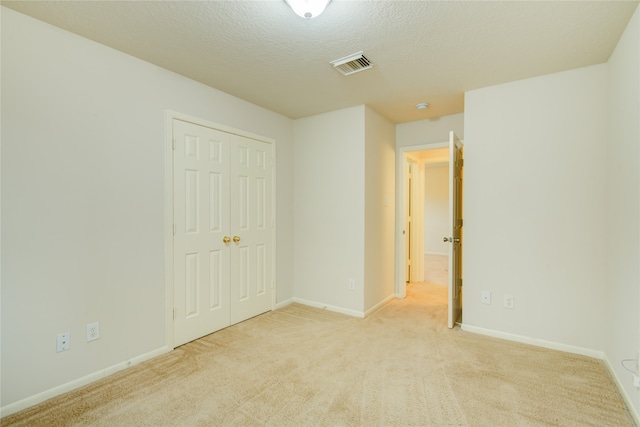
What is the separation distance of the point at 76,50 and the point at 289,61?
149 centimetres

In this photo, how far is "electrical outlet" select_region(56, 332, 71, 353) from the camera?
6.45 feet

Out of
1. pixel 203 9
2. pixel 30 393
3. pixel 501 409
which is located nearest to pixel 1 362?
pixel 30 393

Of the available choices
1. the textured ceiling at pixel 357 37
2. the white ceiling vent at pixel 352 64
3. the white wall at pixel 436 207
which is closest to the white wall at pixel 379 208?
the textured ceiling at pixel 357 37

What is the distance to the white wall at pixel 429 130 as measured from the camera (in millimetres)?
3711

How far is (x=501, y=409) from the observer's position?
5.96 ft

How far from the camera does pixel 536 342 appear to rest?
2.68 metres

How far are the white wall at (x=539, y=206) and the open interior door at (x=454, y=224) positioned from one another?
12cm

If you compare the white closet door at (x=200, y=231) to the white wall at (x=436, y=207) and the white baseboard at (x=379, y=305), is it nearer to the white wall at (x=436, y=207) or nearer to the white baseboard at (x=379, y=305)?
the white baseboard at (x=379, y=305)

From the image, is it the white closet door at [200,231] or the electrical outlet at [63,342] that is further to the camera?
the white closet door at [200,231]

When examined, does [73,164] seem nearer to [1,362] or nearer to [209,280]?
[1,362]

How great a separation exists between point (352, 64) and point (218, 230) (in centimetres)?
200

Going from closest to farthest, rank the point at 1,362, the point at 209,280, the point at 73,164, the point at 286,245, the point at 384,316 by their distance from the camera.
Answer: the point at 1,362 < the point at 73,164 < the point at 209,280 < the point at 384,316 < the point at 286,245

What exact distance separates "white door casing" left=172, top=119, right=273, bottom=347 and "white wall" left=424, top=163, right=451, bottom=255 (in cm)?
600

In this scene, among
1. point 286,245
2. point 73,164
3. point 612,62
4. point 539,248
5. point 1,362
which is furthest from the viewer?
point 286,245
